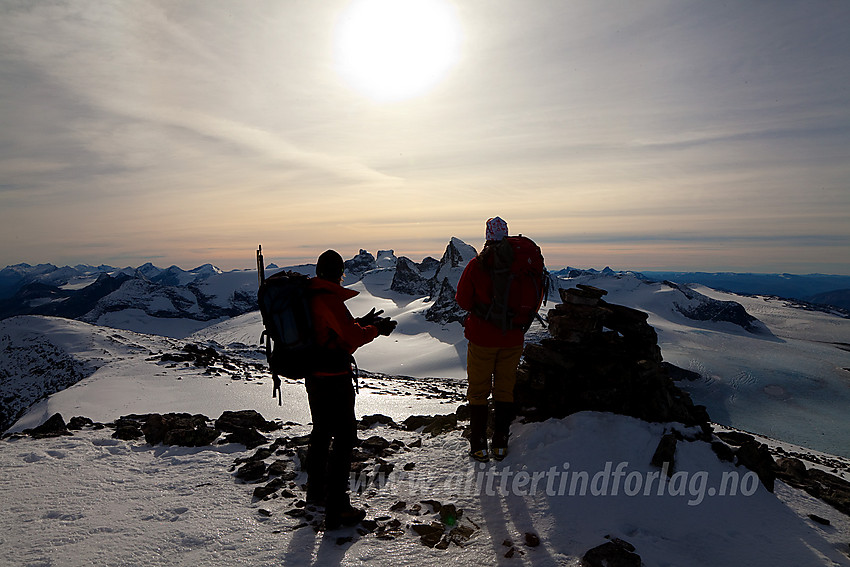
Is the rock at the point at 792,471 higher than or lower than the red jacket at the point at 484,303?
lower

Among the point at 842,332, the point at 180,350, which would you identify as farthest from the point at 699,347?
the point at 180,350

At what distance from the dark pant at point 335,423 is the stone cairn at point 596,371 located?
3.76 metres

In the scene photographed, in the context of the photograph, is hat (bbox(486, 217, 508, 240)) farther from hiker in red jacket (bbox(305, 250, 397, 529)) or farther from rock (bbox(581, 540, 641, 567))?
rock (bbox(581, 540, 641, 567))

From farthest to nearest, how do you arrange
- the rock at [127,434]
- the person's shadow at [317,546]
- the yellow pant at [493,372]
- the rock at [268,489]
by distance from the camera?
the rock at [127,434], the yellow pant at [493,372], the rock at [268,489], the person's shadow at [317,546]

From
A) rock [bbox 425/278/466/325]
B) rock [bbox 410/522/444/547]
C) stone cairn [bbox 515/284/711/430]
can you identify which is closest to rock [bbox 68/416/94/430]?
rock [bbox 410/522/444/547]

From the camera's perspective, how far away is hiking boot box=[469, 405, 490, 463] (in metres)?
6.38

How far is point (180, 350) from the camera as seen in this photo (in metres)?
39.2

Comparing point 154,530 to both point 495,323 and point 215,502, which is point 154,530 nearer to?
point 215,502

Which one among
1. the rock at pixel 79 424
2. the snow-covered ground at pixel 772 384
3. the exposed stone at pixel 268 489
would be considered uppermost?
the exposed stone at pixel 268 489

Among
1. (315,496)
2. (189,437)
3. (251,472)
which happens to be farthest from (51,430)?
(315,496)

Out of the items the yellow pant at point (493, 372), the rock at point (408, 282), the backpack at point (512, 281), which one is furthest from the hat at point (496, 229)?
the rock at point (408, 282)

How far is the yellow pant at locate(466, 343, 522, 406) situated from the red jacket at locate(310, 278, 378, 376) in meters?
2.16

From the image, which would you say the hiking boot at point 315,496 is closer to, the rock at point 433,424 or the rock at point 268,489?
the rock at point 268,489

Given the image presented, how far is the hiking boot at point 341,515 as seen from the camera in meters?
4.71
